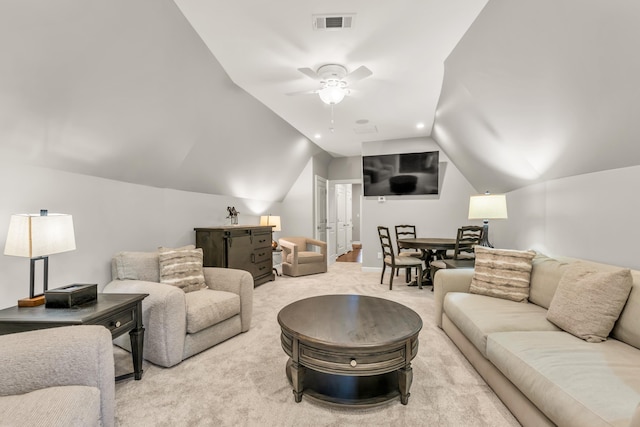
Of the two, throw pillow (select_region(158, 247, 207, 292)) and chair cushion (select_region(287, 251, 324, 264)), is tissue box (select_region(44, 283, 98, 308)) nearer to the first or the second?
throw pillow (select_region(158, 247, 207, 292))

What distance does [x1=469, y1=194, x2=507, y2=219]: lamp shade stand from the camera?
3.78 m

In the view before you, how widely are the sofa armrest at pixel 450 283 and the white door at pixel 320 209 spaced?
418 centimetres

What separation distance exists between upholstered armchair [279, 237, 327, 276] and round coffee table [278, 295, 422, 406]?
3521 millimetres

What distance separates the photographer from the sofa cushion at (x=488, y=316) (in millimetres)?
2072

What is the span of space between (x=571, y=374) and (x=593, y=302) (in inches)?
26.5

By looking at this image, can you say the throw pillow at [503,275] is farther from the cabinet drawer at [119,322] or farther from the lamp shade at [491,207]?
the cabinet drawer at [119,322]

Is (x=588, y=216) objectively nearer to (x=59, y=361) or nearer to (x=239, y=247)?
(x=59, y=361)

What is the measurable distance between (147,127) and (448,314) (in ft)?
11.1

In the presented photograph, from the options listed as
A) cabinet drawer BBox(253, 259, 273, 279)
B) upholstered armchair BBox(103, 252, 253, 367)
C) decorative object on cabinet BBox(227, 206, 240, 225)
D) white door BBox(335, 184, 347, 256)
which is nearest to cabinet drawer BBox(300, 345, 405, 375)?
upholstered armchair BBox(103, 252, 253, 367)

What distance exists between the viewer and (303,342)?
1.89 m

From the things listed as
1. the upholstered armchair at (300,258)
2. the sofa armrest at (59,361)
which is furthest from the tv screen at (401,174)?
the sofa armrest at (59,361)

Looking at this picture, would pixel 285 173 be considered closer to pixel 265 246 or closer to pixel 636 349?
pixel 265 246

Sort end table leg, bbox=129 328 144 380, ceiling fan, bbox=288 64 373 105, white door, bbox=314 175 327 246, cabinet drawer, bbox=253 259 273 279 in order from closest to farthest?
end table leg, bbox=129 328 144 380 < ceiling fan, bbox=288 64 373 105 < cabinet drawer, bbox=253 259 273 279 < white door, bbox=314 175 327 246

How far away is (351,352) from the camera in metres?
1.75
